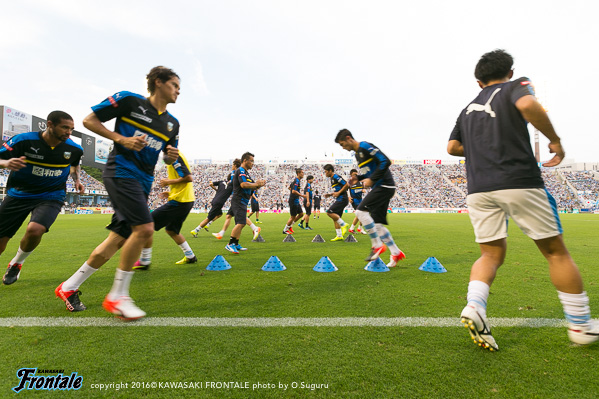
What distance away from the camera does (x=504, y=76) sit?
98.0 inches

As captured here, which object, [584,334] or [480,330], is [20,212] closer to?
[480,330]

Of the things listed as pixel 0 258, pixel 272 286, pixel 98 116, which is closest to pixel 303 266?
pixel 272 286

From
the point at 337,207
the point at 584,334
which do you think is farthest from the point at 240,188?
the point at 584,334

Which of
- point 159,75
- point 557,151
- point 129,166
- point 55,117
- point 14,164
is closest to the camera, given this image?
point 557,151

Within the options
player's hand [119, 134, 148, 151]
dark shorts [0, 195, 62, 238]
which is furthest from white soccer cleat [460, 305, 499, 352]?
dark shorts [0, 195, 62, 238]

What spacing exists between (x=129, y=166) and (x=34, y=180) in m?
2.13

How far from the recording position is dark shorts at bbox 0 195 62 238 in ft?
12.9

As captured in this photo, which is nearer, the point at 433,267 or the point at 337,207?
the point at 433,267

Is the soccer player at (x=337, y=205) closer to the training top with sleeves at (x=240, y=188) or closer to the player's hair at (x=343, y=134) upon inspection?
the training top with sleeves at (x=240, y=188)

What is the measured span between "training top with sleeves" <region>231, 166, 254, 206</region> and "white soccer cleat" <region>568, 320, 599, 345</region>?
600 centimetres

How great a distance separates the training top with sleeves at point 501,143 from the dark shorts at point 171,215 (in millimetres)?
4700

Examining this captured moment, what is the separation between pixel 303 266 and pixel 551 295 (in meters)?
3.34

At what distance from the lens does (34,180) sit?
13.2 feet

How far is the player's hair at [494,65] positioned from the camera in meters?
2.46
